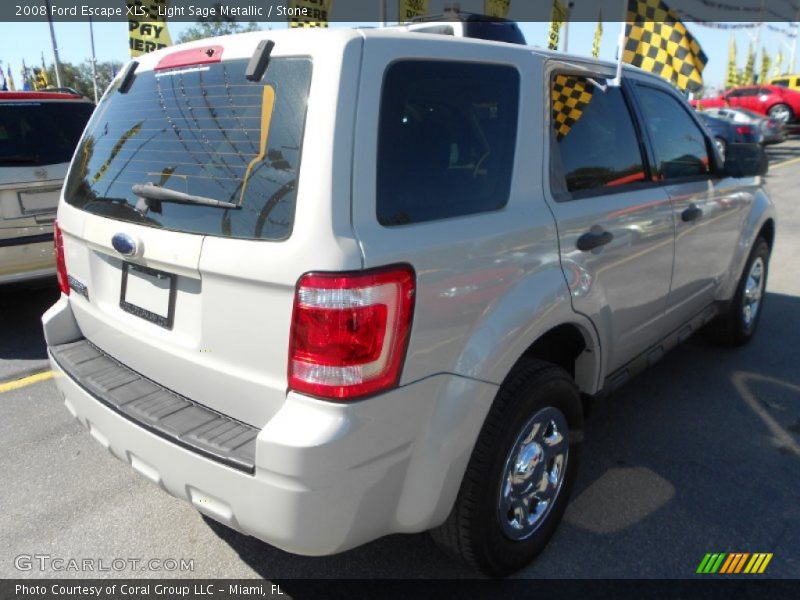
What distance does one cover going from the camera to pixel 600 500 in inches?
109

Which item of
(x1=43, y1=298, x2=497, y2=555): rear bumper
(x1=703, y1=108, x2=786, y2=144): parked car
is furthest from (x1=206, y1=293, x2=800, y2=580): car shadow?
(x1=703, y1=108, x2=786, y2=144): parked car

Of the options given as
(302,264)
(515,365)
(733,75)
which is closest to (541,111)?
(515,365)

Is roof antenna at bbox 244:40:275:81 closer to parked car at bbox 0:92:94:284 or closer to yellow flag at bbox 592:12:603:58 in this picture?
parked car at bbox 0:92:94:284

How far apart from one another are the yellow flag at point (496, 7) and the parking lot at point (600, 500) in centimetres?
909

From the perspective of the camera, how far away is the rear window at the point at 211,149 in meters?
1.73

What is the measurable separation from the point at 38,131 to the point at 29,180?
485mm

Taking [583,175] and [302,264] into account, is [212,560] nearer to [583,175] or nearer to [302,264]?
[302,264]

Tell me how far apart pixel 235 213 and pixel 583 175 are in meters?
1.47

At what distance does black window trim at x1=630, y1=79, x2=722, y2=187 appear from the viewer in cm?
305

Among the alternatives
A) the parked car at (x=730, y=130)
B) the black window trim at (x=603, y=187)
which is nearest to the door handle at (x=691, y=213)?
the black window trim at (x=603, y=187)

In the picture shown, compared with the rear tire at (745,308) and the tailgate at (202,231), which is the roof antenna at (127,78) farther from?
the rear tire at (745,308)

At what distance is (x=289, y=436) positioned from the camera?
1.62 meters

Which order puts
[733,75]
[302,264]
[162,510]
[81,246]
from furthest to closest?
[733,75], [162,510], [81,246], [302,264]

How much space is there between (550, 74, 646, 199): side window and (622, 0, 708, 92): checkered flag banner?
121 cm
